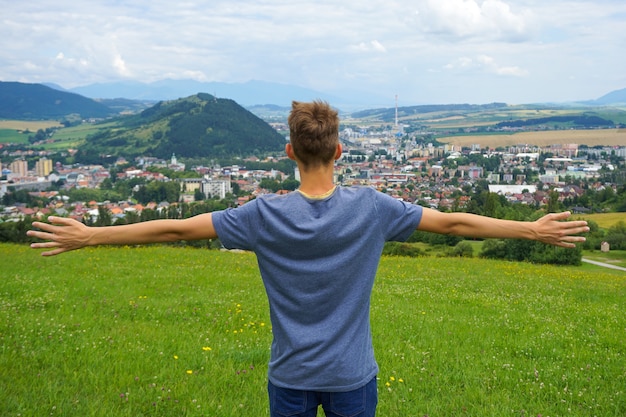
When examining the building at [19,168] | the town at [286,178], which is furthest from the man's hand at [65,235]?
the building at [19,168]

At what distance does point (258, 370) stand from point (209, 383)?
2.32 feet

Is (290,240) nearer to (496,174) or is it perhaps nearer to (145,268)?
(145,268)

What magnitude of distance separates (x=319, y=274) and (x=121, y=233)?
4.16 feet

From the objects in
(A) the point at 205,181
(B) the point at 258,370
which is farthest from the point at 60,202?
(B) the point at 258,370

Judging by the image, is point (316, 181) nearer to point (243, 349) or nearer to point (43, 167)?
point (243, 349)

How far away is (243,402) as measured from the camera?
5.71 m

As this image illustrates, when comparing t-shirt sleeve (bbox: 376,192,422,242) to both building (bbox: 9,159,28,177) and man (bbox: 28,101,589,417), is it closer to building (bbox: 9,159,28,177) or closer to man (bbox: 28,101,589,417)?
man (bbox: 28,101,589,417)

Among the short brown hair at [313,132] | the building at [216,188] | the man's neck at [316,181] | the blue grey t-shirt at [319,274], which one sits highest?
the short brown hair at [313,132]

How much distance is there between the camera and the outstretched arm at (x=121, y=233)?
3291 millimetres

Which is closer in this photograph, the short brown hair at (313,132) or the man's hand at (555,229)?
the short brown hair at (313,132)

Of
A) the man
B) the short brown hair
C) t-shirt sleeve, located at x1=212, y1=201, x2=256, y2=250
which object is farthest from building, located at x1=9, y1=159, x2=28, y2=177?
the short brown hair

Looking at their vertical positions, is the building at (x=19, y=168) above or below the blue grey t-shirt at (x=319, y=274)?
below

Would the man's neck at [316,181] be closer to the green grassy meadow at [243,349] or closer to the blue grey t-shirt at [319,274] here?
the blue grey t-shirt at [319,274]

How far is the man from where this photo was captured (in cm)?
301
